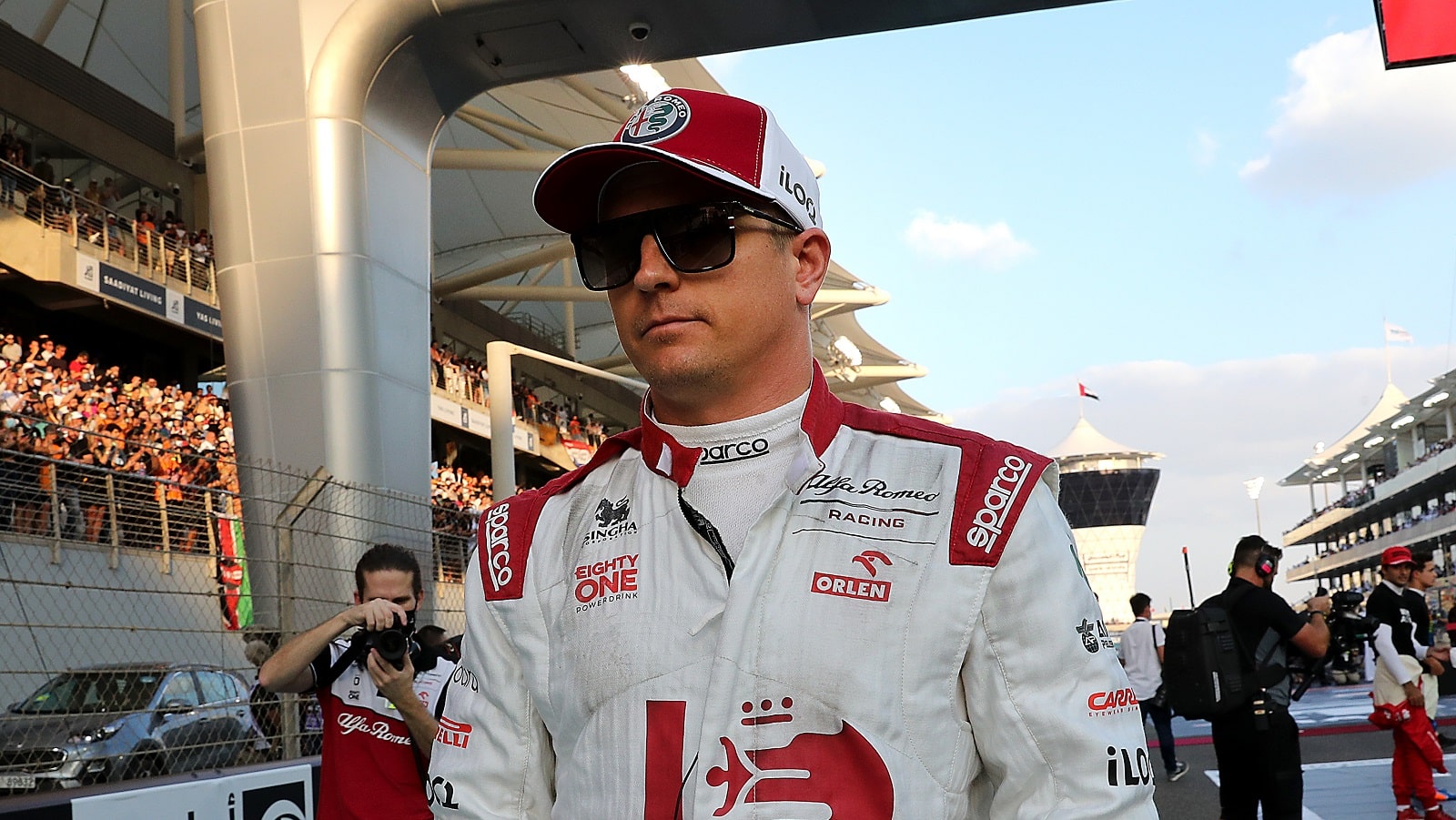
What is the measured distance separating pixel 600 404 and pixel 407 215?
120 feet

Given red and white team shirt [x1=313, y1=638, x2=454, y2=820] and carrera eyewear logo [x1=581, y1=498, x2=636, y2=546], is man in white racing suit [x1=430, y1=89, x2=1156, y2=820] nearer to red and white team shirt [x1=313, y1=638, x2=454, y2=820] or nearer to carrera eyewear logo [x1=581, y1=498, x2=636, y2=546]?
carrera eyewear logo [x1=581, y1=498, x2=636, y2=546]

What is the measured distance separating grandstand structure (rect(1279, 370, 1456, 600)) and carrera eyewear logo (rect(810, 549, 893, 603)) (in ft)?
181

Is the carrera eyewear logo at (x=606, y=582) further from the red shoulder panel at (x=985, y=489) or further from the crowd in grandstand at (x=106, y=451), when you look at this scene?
the crowd in grandstand at (x=106, y=451)

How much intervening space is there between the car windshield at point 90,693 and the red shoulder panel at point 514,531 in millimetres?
3019

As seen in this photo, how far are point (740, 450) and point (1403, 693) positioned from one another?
806 centimetres

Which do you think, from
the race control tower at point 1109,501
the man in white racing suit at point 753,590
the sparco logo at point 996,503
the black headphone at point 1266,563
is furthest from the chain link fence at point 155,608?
the race control tower at point 1109,501

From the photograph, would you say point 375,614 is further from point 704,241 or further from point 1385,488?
point 1385,488

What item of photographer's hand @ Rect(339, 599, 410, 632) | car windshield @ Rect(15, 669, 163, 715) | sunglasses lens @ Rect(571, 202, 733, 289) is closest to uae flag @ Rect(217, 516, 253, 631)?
car windshield @ Rect(15, 669, 163, 715)

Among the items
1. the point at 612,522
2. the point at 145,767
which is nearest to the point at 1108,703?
the point at 612,522

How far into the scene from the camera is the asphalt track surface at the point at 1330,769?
372 inches

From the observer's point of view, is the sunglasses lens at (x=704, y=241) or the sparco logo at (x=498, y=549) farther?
the sparco logo at (x=498, y=549)

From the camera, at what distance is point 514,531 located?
193cm

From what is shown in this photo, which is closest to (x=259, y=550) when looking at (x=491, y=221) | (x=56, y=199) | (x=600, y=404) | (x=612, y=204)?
(x=612, y=204)

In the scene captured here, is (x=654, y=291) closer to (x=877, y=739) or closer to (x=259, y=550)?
(x=877, y=739)
